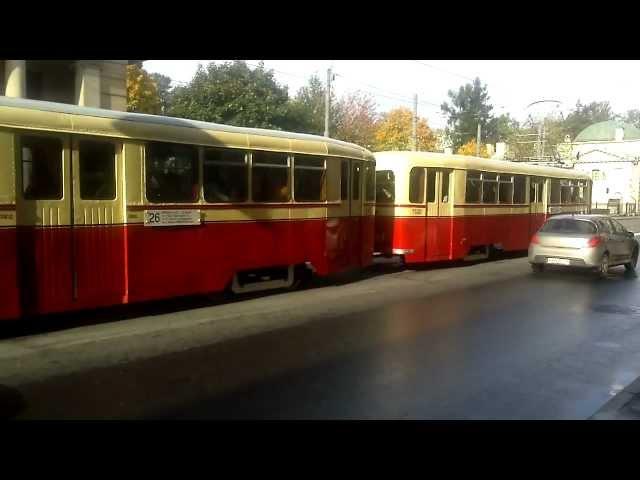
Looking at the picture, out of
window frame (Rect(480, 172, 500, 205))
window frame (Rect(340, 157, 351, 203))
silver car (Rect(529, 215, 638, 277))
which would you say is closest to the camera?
window frame (Rect(340, 157, 351, 203))

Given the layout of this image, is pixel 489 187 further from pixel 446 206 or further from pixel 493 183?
pixel 446 206

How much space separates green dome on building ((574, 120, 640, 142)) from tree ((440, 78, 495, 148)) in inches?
532

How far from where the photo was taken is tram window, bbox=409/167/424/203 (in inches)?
597

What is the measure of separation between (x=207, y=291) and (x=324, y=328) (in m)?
2.32

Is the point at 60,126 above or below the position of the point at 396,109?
below

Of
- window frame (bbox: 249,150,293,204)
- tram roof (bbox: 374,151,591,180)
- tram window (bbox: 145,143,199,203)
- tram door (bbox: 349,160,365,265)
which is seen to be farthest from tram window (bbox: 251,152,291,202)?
tram roof (bbox: 374,151,591,180)

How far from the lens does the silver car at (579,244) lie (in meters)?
14.3

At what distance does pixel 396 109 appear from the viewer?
54.2m

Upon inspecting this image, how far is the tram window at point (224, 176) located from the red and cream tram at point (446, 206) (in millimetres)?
5702

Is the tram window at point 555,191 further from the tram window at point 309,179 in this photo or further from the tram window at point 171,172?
the tram window at point 171,172

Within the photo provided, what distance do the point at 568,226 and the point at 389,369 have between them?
9.88 meters

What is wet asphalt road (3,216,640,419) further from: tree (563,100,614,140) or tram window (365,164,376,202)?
tree (563,100,614,140)
